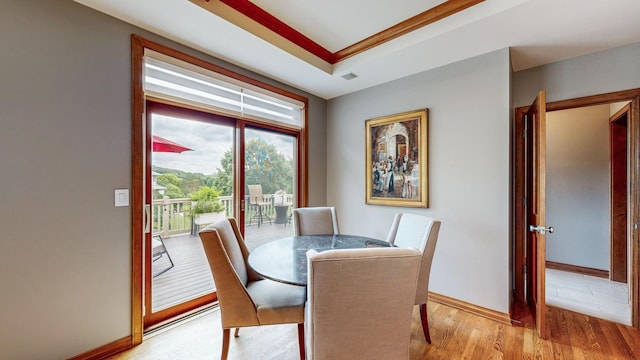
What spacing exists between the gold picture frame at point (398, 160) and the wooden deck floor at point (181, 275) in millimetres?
2110

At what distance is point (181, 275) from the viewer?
256 cm

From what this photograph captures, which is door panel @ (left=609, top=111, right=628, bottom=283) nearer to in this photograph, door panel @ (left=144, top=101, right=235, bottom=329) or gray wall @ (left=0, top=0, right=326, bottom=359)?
door panel @ (left=144, top=101, right=235, bottom=329)

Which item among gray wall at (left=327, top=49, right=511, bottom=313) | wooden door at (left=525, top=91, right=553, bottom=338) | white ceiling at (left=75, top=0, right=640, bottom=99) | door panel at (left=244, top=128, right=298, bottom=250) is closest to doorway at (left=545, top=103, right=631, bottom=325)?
wooden door at (left=525, top=91, right=553, bottom=338)

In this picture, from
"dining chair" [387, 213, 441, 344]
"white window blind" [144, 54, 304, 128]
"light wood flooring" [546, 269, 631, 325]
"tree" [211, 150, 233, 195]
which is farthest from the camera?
"tree" [211, 150, 233, 195]

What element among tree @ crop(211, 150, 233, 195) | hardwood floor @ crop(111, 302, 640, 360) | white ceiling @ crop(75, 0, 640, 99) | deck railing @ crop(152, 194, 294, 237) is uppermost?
white ceiling @ crop(75, 0, 640, 99)

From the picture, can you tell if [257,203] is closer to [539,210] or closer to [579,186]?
[539,210]

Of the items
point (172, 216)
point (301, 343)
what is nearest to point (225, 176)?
point (172, 216)

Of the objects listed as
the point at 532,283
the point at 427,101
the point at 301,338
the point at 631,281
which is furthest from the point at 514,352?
the point at 427,101

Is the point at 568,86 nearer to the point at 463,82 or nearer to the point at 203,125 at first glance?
the point at 463,82

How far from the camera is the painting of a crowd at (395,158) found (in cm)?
291

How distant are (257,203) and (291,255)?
135 cm

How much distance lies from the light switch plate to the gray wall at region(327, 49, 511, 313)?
267 centimetres

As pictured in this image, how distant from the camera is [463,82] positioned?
8.47ft

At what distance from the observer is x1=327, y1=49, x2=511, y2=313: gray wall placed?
236cm
